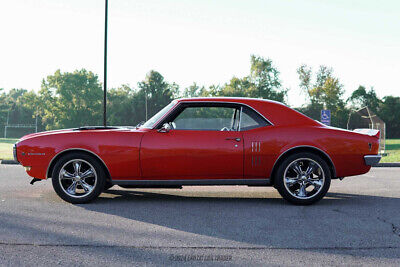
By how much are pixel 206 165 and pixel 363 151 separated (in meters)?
2.35

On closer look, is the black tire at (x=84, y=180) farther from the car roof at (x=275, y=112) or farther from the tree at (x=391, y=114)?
the tree at (x=391, y=114)

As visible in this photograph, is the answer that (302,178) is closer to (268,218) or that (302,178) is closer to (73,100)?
(268,218)

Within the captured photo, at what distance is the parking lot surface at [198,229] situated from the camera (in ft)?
11.8

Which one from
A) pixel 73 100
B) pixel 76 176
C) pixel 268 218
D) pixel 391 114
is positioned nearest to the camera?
pixel 268 218

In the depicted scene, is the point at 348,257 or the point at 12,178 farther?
the point at 12,178

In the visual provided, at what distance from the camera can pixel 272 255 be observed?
365 cm

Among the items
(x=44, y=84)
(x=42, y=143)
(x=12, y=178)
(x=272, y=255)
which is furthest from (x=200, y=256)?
(x=44, y=84)

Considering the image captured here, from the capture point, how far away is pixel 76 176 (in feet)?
19.7

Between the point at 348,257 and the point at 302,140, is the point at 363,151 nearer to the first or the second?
the point at 302,140

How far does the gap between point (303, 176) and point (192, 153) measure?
1665mm

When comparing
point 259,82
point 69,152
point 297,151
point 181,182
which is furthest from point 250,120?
point 259,82

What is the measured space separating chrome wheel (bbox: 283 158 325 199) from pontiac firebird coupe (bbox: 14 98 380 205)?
0.05ft

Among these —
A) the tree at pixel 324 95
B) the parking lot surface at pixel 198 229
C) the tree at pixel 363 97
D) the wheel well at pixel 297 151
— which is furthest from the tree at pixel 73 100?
the wheel well at pixel 297 151

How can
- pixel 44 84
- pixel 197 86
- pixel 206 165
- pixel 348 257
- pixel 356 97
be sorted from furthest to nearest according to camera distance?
pixel 197 86, pixel 356 97, pixel 44 84, pixel 206 165, pixel 348 257
